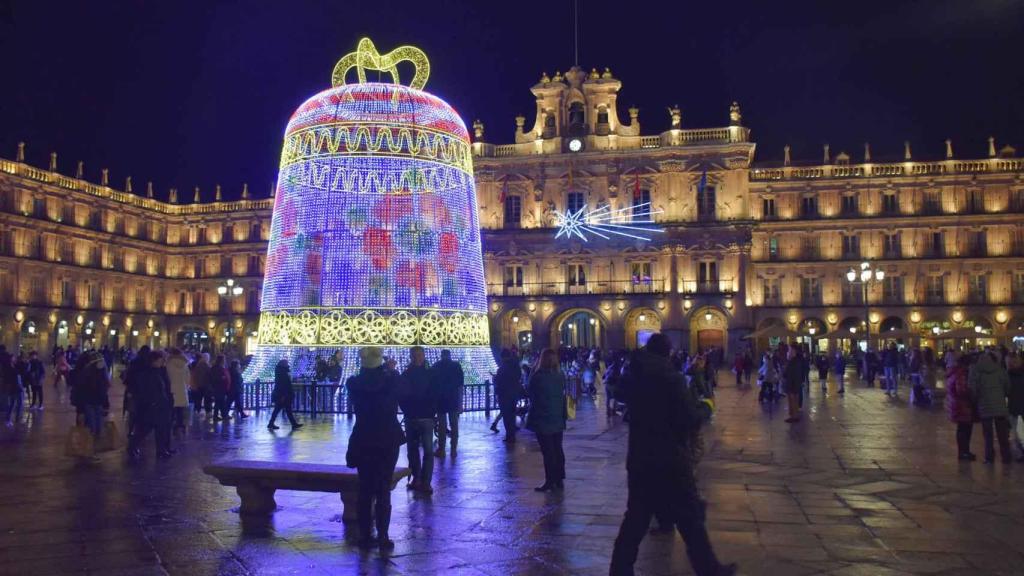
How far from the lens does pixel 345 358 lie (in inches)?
657

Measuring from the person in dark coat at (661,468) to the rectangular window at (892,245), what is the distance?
47861 millimetres

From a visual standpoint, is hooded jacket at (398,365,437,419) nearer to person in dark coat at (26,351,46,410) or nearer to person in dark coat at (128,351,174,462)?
person in dark coat at (128,351,174,462)

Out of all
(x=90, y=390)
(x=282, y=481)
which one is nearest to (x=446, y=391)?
(x=282, y=481)

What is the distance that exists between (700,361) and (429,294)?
16.5 ft

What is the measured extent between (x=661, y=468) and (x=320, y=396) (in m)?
12.8

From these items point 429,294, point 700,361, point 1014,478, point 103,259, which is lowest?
point 1014,478

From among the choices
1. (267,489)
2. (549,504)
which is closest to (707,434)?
(549,504)

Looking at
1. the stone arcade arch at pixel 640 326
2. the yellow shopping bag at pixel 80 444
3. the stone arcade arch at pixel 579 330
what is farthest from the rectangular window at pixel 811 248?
the yellow shopping bag at pixel 80 444

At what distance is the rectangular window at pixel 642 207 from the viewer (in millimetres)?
45344

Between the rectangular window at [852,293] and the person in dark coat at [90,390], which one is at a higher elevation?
the rectangular window at [852,293]

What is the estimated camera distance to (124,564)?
6070 mm

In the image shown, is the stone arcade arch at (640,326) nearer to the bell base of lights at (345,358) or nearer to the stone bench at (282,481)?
the bell base of lights at (345,358)

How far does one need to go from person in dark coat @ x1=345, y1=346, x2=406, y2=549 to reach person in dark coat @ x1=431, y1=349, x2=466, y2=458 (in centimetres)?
389

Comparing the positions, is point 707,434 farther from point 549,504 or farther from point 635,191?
point 635,191
